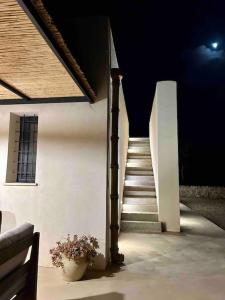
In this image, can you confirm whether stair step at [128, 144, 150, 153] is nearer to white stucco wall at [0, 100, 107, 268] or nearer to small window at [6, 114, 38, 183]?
small window at [6, 114, 38, 183]

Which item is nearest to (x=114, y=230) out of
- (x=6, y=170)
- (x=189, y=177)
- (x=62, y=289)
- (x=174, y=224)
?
(x=62, y=289)

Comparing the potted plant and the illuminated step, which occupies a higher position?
the illuminated step

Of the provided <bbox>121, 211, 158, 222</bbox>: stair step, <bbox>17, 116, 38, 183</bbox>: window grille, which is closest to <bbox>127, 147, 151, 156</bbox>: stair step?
<bbox>121, 211, 158, 222</bbox>: stair step

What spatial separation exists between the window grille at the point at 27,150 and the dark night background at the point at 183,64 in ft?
7.80

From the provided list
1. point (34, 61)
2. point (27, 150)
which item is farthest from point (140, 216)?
point (34, 61)

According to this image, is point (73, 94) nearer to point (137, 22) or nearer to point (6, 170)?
point (6, 170)

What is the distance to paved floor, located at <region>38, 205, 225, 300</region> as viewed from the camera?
2943mm

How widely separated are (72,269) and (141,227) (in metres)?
3.15

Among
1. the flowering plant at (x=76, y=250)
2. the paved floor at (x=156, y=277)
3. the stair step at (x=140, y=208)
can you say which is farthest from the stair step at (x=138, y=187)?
the flowering plant at (x=76, y=250)

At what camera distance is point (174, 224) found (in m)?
6.38

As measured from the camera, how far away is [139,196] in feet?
24.5

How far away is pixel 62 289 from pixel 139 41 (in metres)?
12.5

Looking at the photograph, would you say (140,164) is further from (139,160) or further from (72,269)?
(72,269)

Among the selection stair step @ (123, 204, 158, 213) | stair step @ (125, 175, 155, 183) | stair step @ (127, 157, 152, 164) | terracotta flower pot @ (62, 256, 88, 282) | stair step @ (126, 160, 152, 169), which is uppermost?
stair step @ (127, 157, 152, 164)
